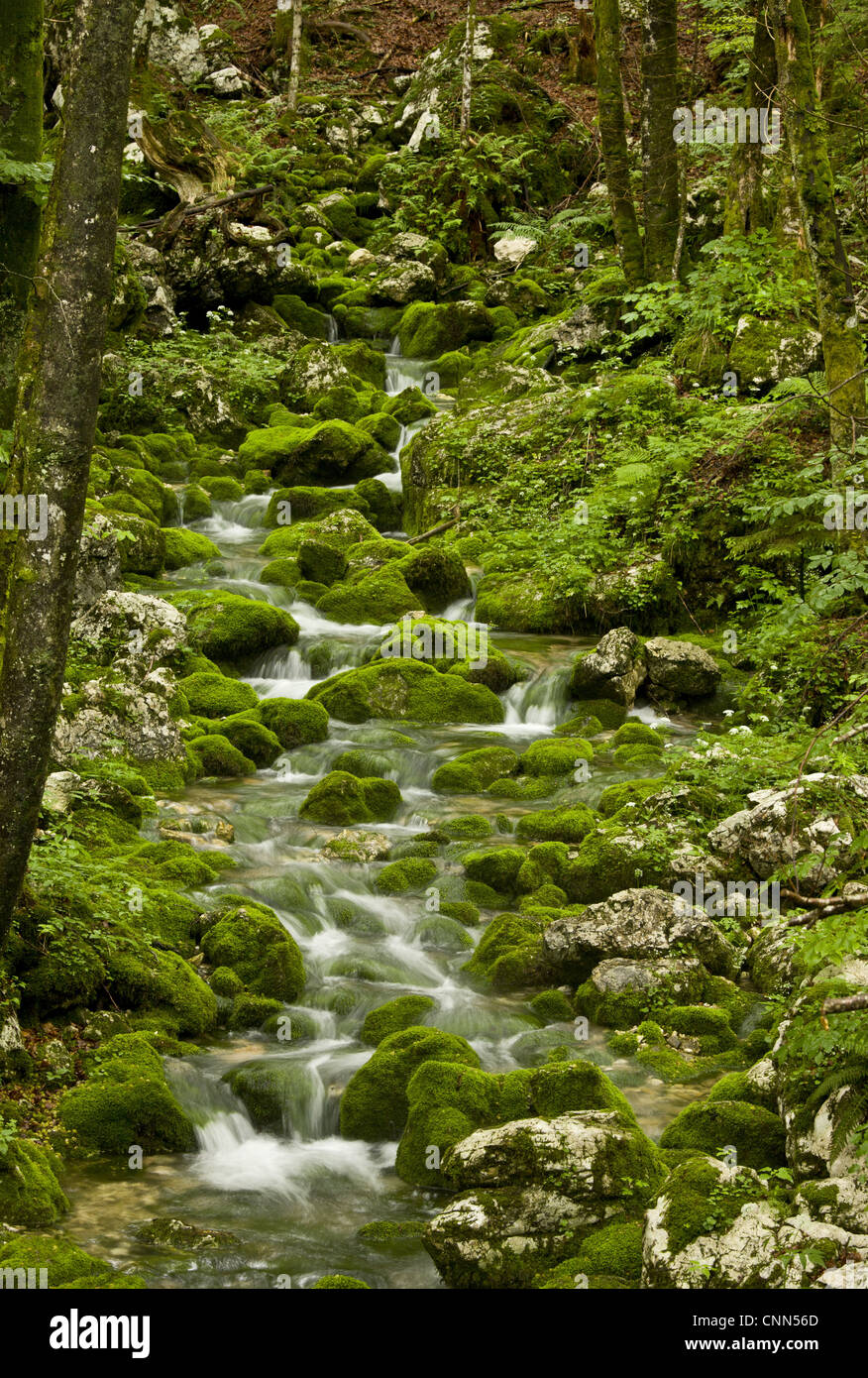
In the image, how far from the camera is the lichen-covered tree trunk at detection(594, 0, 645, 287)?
18.0 m

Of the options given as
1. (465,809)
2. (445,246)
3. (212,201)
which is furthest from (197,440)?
(465,809)

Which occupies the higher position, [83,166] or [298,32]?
[298,32]

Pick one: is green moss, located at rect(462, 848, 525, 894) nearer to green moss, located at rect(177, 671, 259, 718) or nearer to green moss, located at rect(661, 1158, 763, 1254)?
green moss, located at rect(177, 671, 259, 718)

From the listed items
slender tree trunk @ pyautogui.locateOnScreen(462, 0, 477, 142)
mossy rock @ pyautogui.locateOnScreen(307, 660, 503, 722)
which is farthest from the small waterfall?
slender tree trunk @ pyautogui.locateOnScreen(462, 0, 477, 142)

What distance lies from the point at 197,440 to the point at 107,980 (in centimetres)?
1465

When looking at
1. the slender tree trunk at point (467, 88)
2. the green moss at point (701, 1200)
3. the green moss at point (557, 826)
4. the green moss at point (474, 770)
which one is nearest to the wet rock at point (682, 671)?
the green moss at point (474, 770)

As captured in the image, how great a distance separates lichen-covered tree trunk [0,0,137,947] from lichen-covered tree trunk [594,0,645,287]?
1398 cm

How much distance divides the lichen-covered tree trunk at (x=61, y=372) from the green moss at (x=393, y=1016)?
128 inches

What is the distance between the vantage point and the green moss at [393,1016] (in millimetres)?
8266

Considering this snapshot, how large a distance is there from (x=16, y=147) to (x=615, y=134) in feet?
43.8

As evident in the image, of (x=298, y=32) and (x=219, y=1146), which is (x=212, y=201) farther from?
(x=219, y=1146)

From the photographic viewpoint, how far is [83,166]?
19.3ft

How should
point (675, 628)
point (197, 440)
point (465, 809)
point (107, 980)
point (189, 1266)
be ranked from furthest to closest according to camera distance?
point (197, 440)
point (675, 628)
point (465, 809)
point (107, 980)
point (189, 1266)

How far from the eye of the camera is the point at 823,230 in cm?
931
